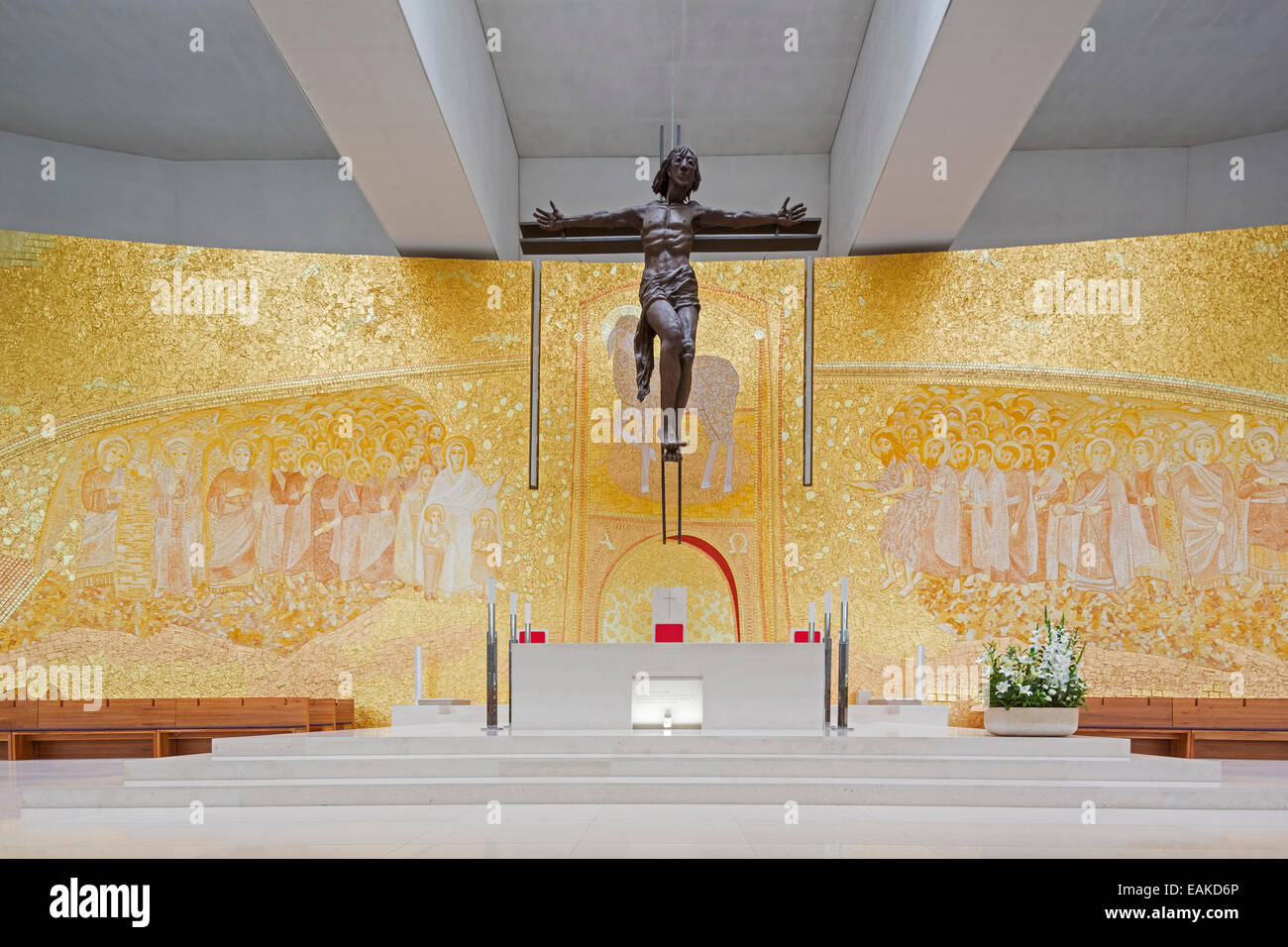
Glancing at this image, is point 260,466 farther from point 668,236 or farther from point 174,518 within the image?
point 668,236

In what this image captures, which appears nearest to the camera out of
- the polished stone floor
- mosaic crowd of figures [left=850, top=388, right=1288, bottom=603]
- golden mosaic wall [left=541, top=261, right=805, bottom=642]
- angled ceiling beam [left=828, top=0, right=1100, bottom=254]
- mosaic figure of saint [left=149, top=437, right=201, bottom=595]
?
A: the polished stone floor

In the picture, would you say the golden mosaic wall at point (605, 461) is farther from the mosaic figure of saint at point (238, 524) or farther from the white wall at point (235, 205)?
the white wall at point (235, 205)

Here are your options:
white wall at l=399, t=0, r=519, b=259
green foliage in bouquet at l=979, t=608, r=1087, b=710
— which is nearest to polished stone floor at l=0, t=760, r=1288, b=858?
green foliage in bouquet at l=979, t=608, r=1087, b=710

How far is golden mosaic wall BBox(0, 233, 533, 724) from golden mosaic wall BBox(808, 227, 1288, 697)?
3086mm

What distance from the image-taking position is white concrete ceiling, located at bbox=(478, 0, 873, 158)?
29.6 ft

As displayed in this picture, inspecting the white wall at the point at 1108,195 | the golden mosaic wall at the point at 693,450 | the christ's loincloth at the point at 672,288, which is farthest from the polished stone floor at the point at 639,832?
the white wall at the point at 1108,195

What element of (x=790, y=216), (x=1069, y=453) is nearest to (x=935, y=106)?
(x=790, y=216)

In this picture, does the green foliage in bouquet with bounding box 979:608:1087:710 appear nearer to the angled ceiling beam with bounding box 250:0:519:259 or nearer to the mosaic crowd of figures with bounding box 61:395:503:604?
the mosaic crowd of figures with bounding box 61:395:503:604

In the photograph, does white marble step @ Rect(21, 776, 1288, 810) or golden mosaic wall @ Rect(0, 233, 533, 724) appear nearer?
white marble step @ Rect(21, 776, 1288, 810)

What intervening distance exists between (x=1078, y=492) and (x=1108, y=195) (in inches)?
128

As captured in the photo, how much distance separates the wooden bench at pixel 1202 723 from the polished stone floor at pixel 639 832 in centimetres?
452

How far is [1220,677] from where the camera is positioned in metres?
8.76

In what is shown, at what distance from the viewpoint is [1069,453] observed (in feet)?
30.6
